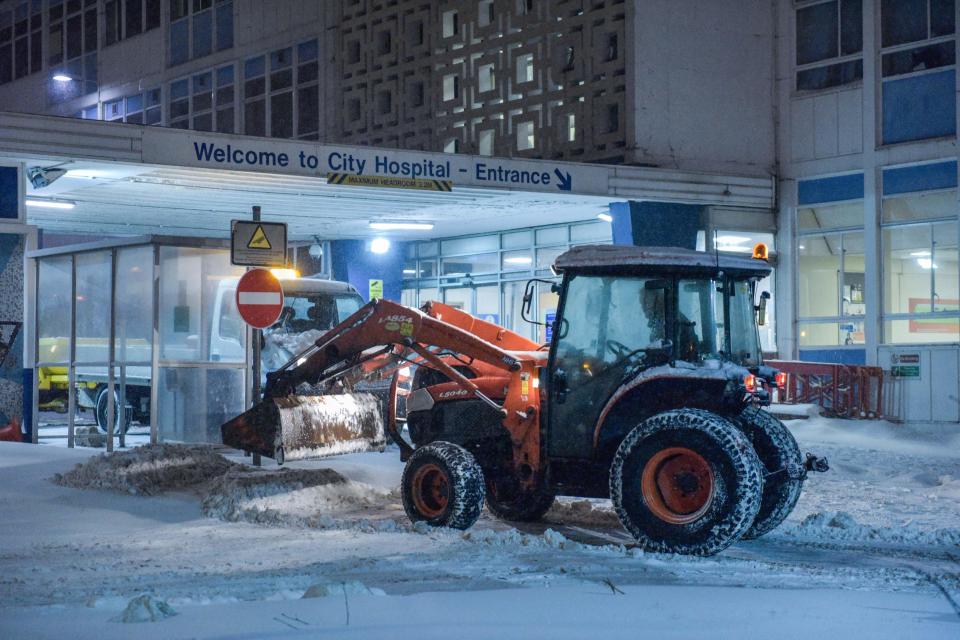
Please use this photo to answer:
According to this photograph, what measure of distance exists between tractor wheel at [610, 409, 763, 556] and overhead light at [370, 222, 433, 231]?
56.9 feet

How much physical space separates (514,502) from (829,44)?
14474 millimetres

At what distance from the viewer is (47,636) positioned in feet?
19.9

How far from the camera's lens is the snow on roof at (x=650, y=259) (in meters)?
9.48

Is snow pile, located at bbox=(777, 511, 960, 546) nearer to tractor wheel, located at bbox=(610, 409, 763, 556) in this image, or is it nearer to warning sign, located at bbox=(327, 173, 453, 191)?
tractor wheel, located at bbox=(610, 409, 763, 556)

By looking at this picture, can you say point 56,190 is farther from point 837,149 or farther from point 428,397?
point 837,149

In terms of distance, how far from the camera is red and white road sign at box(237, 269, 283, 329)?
13750mm

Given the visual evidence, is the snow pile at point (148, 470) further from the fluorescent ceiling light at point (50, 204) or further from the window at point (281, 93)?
the window at point (281, 93)

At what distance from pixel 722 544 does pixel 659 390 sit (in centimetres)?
129

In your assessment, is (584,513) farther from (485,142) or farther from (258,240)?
(485,142)

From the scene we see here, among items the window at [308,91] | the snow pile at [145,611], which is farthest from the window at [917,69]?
the snow pile at [145,611]

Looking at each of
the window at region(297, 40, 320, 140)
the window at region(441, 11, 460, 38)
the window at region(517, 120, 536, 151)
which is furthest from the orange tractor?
the window at region(297, 40, 320, 140)

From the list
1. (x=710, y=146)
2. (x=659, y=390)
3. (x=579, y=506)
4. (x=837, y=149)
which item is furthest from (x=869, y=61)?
(x=659, y=390)

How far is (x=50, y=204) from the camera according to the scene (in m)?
22.1

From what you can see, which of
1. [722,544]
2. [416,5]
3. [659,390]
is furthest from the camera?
[416,5]
